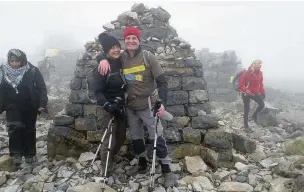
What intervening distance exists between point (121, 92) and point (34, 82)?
265 centimetres

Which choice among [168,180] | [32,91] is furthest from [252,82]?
[32,91]

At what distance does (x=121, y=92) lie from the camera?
229 inches

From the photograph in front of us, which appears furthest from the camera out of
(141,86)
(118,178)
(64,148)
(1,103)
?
(64,148)

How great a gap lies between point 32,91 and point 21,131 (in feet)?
3.46

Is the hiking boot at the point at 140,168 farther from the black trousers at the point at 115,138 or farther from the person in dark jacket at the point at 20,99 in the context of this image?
the person in dark jacket at the point at 20,99

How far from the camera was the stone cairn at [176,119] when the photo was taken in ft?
23.6

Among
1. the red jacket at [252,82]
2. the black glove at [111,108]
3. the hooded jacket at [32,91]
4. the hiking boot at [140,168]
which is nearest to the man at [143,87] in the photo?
the black glove at [111,108]

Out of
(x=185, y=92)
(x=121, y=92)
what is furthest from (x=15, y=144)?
(x=185, y=92)

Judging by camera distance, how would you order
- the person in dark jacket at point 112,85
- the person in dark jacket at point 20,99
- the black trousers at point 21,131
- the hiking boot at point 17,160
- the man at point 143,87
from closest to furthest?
1. the person in dark jacket at point 112,85
2. the man at point 143,87
3. the person in dark jacket at point 20,99
4. the black trousers at point 21,131
5. the hiking boot at point 17,160

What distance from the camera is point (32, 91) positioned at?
697 cm

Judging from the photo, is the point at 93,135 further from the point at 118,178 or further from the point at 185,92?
the point at 185,92

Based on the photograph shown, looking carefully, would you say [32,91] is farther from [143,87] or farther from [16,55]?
[143,87]

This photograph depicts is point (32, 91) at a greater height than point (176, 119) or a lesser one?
greater

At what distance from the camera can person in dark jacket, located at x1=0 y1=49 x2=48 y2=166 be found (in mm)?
6828
